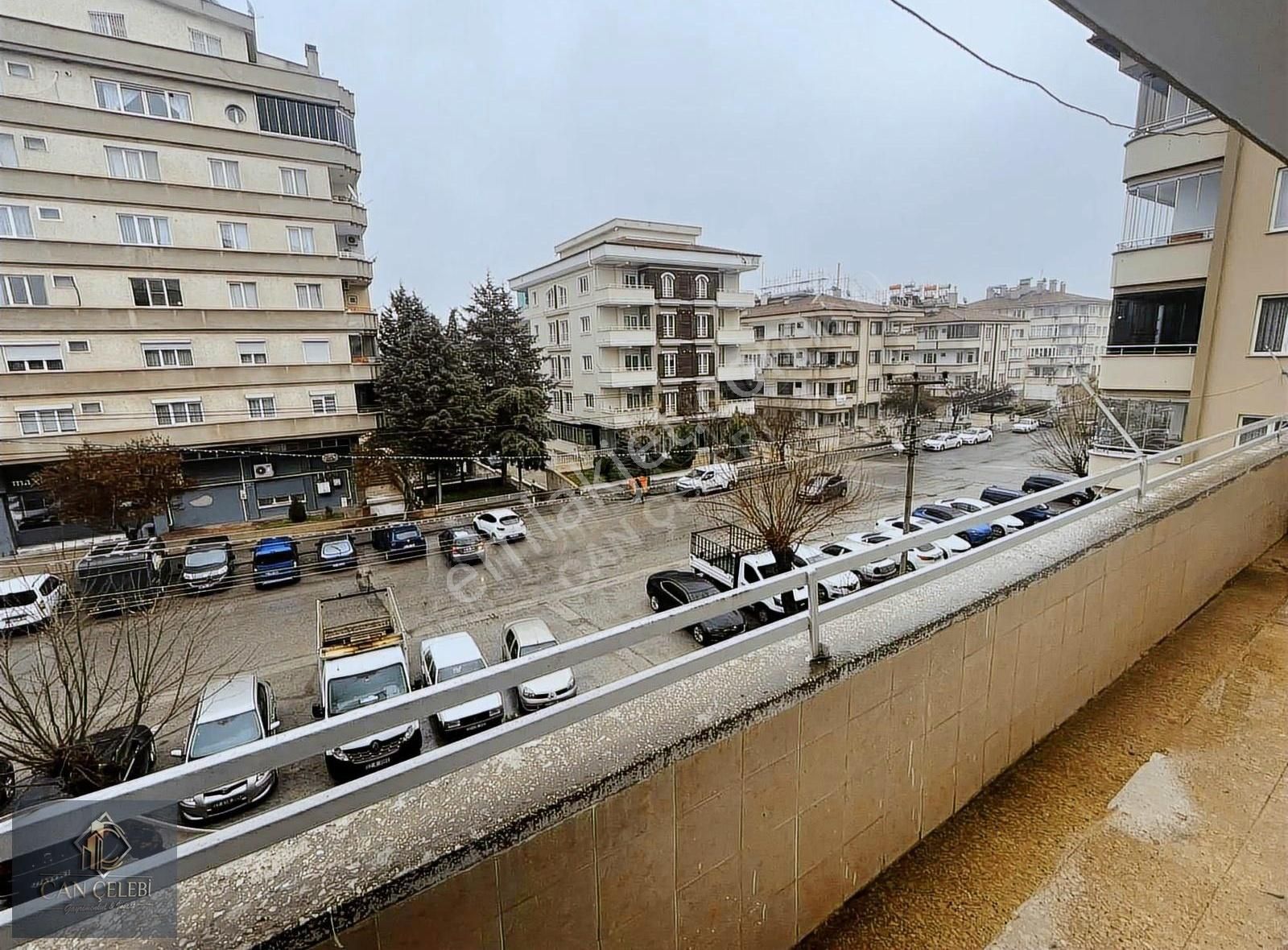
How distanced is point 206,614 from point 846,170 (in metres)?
13.1

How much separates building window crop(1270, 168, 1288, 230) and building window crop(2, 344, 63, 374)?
1386 centimetres

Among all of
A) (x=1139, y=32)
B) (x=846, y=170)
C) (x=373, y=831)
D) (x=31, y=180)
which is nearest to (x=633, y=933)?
(x=373, y=831)

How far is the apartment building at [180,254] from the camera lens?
6.70 meters

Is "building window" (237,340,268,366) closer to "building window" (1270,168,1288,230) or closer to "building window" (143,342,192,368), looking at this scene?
"building window" (143,342,192,368)

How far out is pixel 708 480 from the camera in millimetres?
9602

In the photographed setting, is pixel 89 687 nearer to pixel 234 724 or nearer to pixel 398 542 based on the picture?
pixel 234 724

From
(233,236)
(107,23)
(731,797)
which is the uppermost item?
(107,23)

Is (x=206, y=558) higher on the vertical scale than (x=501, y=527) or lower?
higher

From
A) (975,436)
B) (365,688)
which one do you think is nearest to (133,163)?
(365,688)

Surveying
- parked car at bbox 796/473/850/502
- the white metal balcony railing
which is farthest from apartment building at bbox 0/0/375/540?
the white metal balcony railing

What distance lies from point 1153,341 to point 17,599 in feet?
35.5

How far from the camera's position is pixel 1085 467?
7543 mm

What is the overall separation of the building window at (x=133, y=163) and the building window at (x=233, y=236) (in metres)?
0.86

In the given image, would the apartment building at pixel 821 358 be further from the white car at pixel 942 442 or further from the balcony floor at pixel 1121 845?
the balcony floor at pixel 1121 845
